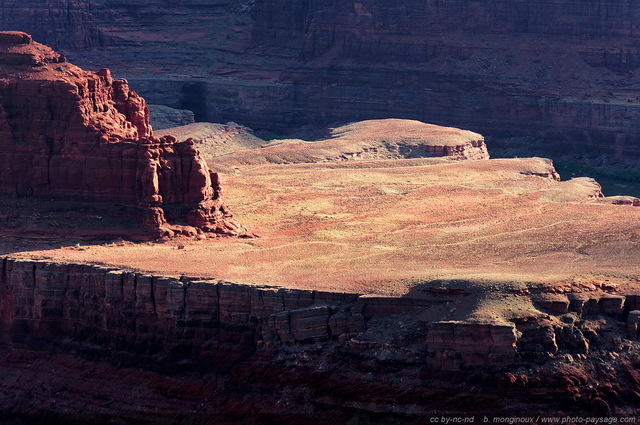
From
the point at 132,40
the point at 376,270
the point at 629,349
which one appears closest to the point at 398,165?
the point at 376,270

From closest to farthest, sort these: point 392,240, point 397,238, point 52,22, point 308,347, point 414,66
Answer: point 308,347
point 392,240
point 397,238
point 414,66
point 52,22

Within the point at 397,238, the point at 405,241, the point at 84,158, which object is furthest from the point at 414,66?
the point at 84,158

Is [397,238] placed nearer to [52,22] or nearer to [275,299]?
[275,299]

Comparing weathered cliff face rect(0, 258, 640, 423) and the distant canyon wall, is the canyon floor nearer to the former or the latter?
weathered cliff face rect(0, 258, 640, 423)

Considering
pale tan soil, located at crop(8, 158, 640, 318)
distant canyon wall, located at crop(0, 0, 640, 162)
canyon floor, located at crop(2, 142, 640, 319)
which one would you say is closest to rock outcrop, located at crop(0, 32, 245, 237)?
canyon floor, located at crop(2, 142, 640, 319)

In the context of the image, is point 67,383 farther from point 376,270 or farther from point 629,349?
point 629,349

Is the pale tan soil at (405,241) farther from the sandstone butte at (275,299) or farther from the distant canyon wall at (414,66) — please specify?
the distant canyon wall at (414,66)
